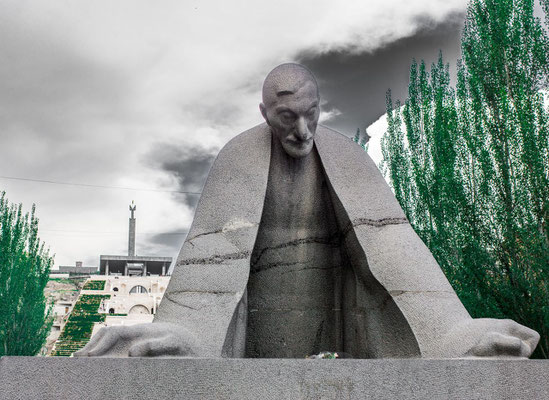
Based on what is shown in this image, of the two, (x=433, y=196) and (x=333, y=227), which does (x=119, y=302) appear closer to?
(x=433, y=196)

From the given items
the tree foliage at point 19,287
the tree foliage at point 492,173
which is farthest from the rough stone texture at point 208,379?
the tree foliage at point 19,287

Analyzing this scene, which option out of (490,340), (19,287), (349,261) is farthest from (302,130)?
(19,287)

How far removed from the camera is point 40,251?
17422 mm

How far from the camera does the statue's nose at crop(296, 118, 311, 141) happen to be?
2984mm

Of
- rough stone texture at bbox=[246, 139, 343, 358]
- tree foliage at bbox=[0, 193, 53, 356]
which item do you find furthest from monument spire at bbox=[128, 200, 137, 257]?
rough stone texture at bbox=[246, 139, 343, 358]

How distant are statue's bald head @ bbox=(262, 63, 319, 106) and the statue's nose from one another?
0.15 m

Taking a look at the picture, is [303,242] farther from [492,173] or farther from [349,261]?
[492,173]

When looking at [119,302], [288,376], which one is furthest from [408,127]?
[119,302]

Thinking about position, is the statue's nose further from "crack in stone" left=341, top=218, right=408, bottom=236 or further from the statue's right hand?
the statue's right hand

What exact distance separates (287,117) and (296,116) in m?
0.05

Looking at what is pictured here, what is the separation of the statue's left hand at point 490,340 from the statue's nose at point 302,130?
112 cm

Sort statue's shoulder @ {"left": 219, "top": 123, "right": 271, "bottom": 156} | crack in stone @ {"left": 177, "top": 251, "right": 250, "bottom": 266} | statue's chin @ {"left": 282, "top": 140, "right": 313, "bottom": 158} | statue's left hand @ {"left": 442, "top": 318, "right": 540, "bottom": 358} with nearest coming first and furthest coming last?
statue's left hand @ {"left": 442, "top": 318, "right": 540, "bottom": 358} < crack in stone @ {"left": 177, "top": 251, "right": 250, "bottom": 266} < statue's chin @ {"left": 282, "top": 140, "right": 313, "bottom": 158} < statue's shoulder @ {"left": 219, "top": 123, "right": 271, "bottom": 156}

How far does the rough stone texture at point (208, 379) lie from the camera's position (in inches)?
85.2

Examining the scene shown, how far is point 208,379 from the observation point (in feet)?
7.13
